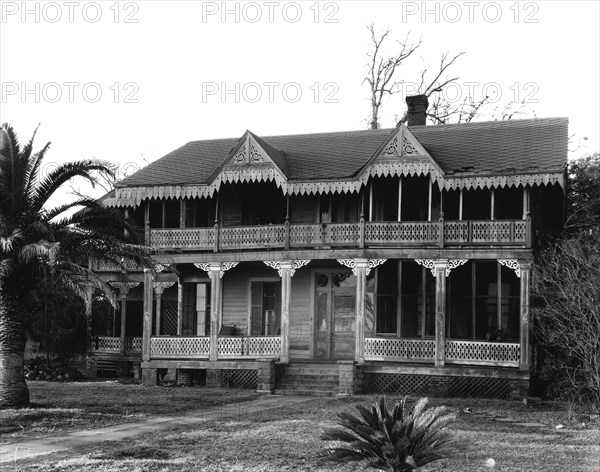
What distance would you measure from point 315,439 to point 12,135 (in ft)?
30.6

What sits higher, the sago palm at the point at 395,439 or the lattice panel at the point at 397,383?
the sago palm at the point at 395,439

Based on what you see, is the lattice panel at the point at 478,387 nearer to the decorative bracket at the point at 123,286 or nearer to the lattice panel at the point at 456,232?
the lattice panel at the point at 456,232

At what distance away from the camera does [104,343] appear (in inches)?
1248

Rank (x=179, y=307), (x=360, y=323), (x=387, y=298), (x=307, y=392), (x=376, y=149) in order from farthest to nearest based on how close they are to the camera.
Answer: (x=179, y=307) < (x=376, y=149) < (x=387, y=298) < (x=360, y=323) < (x=307, y=392)

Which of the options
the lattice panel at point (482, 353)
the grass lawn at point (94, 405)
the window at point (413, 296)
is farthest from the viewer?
the window at point (413, 296)

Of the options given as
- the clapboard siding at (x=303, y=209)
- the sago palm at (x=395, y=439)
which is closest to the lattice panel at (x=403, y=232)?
the clapboard siding at (x=303, y=209)

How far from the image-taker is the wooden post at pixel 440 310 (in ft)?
83.8

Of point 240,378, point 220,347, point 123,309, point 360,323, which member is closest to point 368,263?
point 360,323

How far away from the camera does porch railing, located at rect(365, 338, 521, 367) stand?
25.0m

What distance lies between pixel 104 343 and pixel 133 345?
106cm

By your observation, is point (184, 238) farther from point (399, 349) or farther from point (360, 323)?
point (399, 349)

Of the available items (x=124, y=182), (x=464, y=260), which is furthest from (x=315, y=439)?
(x=124, y=182)

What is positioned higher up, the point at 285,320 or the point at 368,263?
the point at 368,263

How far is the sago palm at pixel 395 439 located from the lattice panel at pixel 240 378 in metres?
17.9
